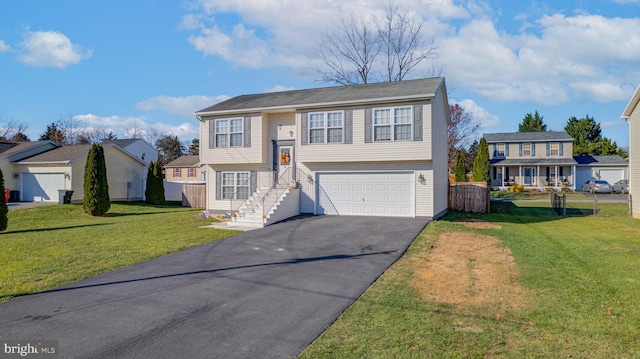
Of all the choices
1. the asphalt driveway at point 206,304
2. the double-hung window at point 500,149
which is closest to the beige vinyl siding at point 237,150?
the asphalt driveway at point 206,304

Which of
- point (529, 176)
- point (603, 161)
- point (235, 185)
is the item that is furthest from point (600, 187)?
point (235, 185)

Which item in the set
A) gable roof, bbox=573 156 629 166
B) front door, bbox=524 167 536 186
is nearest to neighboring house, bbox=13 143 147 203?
front door, bbox=524 167 536 186

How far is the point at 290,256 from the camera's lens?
937 centimetres

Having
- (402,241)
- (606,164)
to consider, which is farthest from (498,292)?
(606,164)

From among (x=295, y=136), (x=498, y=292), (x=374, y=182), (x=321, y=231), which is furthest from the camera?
(x=295, y=136)

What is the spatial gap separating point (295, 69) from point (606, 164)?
35.3 meters

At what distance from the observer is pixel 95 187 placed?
20234 millimetres

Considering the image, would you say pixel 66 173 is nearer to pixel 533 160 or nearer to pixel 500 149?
pixel 500 149

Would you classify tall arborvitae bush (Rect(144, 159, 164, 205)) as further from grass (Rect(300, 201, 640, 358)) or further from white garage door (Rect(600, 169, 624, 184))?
white garage door (Rect(600, 169, 624, 184))

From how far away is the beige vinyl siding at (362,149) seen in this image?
1531 cm

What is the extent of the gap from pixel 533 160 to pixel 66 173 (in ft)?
138

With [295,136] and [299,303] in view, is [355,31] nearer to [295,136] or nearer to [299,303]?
[295,136]

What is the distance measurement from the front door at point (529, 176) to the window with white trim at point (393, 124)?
30.9m

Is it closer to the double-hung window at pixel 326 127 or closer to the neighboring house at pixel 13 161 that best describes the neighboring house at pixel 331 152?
the double-hung window at pixel 326 127
